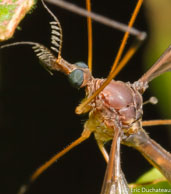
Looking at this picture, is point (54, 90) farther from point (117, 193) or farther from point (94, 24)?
point (117, 193)

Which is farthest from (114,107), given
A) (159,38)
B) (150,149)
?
(159,38)

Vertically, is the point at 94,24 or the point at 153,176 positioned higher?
the point at 94,24

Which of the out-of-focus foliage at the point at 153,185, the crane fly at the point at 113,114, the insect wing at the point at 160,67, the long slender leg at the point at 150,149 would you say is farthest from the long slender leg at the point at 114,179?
the insect wing at the point at 160,67

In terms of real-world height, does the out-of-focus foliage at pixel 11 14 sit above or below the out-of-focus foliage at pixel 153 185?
above

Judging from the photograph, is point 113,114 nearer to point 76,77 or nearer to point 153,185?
point 76,77

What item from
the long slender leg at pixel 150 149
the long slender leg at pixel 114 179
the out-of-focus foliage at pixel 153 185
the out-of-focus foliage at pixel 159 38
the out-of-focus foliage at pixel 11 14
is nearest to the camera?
the out-of-focus foliage at pixel 11 14

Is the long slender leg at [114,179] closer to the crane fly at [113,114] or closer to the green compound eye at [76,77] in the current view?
the crane fly at [113,114]

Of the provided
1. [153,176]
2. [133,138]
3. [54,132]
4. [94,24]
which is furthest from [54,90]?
[153,176]

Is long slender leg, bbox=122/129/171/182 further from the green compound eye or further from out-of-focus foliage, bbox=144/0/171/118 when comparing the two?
the green compound eye
